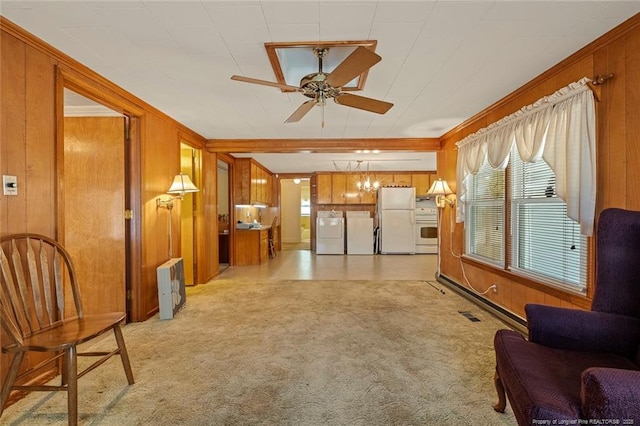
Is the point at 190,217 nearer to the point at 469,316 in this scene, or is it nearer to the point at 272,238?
the point at 272,238

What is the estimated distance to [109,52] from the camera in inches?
84.2

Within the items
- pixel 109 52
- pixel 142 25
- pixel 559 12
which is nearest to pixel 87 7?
pixel 142 25

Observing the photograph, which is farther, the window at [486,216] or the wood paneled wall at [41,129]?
the window at [486,216]

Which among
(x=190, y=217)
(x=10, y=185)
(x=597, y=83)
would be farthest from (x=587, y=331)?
(x=190, y=217)

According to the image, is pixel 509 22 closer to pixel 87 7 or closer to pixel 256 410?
pixel 87 7

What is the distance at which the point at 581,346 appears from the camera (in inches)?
58.9

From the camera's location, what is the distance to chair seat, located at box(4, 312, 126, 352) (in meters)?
1.47

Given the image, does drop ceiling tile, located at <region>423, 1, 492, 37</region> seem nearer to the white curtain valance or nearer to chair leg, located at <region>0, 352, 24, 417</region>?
the white curtain valance

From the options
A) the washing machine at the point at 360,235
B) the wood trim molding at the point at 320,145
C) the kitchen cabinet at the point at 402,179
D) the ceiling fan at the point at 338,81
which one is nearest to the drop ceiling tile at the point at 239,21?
the ceiling fan at the point at 338,81

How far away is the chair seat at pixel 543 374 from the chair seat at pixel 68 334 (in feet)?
6.72

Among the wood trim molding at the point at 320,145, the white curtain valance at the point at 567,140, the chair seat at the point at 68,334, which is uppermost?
the wood trim molding at the point at 320,145

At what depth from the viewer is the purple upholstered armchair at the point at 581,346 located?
3.47 feet

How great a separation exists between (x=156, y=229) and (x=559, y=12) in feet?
12.6

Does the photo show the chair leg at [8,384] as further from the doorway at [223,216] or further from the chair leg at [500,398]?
the doorway at [223,216]
